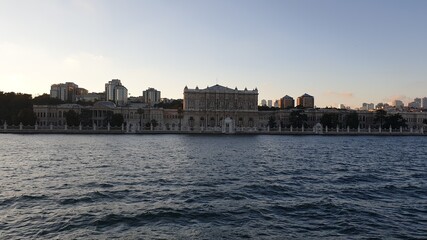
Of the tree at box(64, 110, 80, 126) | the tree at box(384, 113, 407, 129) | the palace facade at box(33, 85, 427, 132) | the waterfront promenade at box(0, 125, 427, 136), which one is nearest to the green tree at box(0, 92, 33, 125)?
the palace facade at box(33, 85, 427, 132)

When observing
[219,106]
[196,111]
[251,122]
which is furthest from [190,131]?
[251,122]

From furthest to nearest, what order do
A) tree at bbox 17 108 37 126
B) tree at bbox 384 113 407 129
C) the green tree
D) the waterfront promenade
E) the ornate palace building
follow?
1. the ornate palace building
2. tree at bbox 384 113 407 129
3. the green tree
4. tree at bbox 17 108 37 126
5. the waterfront promenade

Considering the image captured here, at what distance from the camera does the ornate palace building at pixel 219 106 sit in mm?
123375

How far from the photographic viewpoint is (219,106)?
125 metres

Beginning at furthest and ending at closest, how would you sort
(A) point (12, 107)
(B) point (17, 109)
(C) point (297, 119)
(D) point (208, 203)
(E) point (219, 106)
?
(E) point (219, 106), (C) point (297, 119), (B) point (17, 109), (A) point (12, 107), (D) point (208, 203)

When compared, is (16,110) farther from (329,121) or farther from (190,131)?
(329,121)

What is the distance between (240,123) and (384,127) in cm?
4050

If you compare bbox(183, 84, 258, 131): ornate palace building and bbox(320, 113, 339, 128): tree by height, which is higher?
bbox(183, 84, 258, 131): ornate palace building

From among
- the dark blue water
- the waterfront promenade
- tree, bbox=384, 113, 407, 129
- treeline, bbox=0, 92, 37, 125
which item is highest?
treeline, bbox=0, 92, 37, 125

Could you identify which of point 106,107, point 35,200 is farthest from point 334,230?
point 106,107

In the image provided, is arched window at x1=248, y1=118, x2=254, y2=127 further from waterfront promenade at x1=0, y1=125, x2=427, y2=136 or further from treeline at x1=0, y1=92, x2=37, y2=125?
treeline at x1=0, y1=92, x2=37, y2=125

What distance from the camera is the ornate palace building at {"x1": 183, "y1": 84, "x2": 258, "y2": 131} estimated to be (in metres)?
123

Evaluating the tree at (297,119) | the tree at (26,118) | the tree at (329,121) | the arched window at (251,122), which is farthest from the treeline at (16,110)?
the tree at (329,121)

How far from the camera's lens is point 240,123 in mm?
124750
